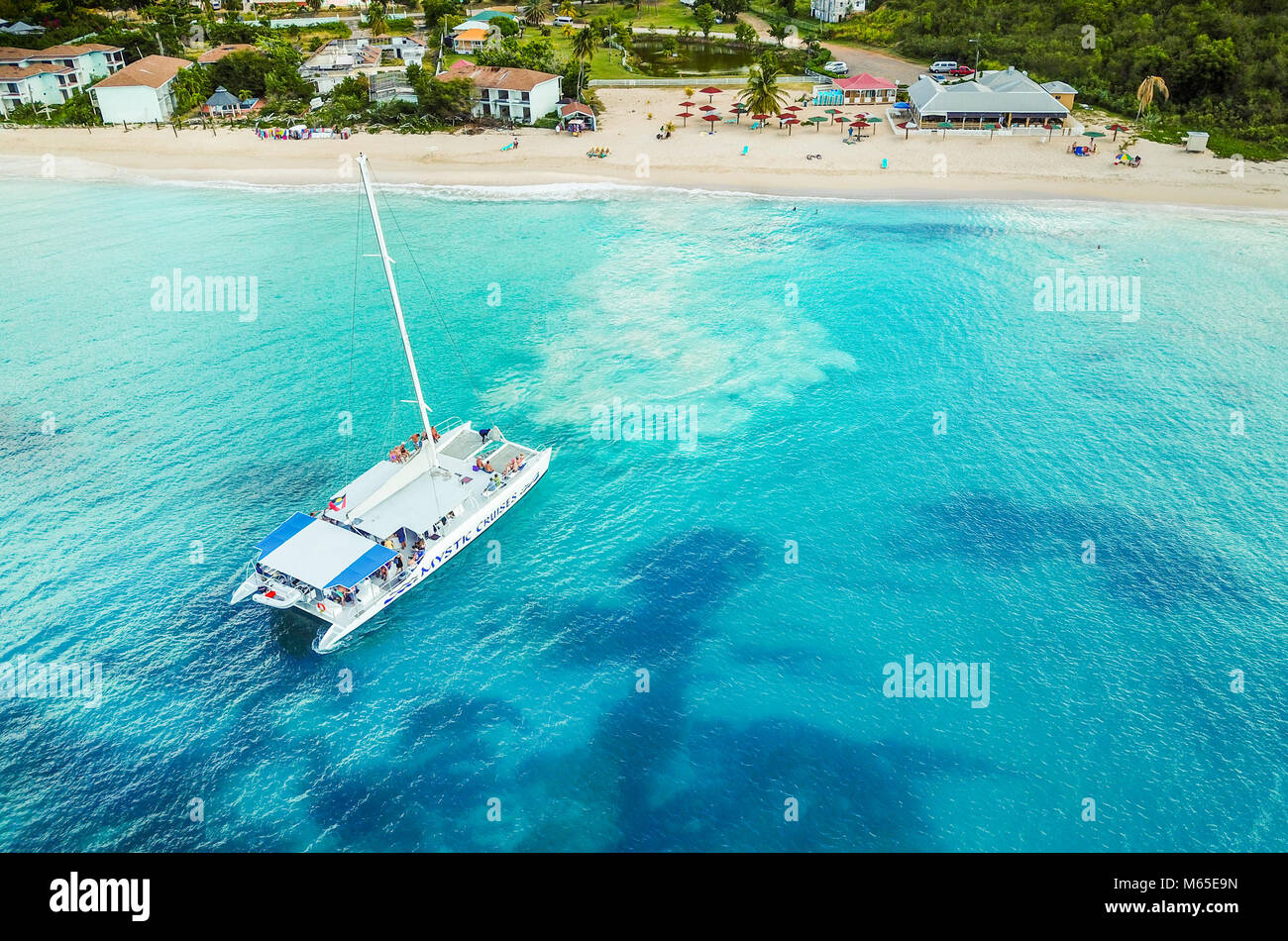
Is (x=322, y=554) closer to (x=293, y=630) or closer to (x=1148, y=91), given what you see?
(x=293, y=630)

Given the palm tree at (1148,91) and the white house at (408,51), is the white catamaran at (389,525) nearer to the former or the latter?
the palm tree at (1148,91)

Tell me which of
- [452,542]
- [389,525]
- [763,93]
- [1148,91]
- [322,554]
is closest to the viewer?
[322,554]

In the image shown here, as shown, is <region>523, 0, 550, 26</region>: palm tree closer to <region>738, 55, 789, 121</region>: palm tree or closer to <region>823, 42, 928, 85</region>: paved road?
<region>823, 42, 928, 85</region>: paved road

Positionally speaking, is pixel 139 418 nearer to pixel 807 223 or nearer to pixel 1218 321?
pixel 807 223

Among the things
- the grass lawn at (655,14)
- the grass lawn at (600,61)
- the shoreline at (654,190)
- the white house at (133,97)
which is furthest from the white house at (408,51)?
the shoreline at (654,190)

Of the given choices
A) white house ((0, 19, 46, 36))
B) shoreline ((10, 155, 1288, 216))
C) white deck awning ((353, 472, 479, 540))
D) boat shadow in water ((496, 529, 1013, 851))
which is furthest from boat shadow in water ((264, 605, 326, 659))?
white house ((0, 19, 46, 36))

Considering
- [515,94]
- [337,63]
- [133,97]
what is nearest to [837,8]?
[515,94]
